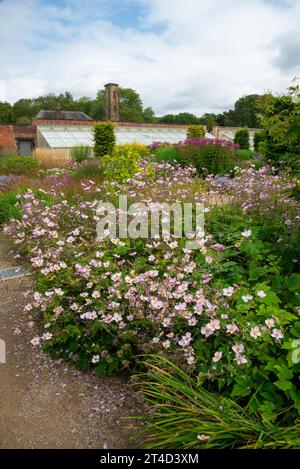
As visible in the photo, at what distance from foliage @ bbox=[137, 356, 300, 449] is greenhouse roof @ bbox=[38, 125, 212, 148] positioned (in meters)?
20.5

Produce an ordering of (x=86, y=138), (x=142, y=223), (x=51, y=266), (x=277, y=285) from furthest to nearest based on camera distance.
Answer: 1. (x=86, y=138)
2. (x=142, y=223)
3. (x=51, y=266)
4. (x=277, y=285)

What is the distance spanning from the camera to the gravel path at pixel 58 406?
2182mm

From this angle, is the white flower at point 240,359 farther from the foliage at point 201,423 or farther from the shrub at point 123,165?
the shrub at point 123,165

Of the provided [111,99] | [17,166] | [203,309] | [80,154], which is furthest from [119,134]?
[203,309]

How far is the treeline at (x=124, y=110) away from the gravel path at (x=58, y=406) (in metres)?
46.2

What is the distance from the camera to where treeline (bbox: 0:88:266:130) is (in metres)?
49.2

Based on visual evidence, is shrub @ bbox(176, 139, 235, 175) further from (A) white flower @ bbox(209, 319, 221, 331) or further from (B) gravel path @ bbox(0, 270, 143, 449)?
(A) white flower @ bbox(209, 319, 221, 331)

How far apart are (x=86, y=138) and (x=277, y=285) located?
21.7 m

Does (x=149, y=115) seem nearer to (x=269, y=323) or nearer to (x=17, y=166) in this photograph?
(x=17, y=166)

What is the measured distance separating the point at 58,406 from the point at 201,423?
991 millimetres
